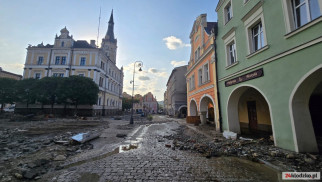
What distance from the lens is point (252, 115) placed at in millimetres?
11508

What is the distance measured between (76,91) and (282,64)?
2864cm

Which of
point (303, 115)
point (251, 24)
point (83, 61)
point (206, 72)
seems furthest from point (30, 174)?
point (83, 61)

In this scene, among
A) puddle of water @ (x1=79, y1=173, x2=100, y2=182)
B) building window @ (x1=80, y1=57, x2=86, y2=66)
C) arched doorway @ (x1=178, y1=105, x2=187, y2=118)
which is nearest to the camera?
puddle of water @ (x1=79, y1=173, x2=100, y2=182)

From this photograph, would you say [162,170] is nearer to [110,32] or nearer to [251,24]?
[251,24]

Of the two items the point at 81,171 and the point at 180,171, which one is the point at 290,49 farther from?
the point at 81,171

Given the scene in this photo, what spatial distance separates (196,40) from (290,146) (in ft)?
46.3

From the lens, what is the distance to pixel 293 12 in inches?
212

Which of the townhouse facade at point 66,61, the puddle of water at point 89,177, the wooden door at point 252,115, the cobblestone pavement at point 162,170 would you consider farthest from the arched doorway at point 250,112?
the townhouse facade at point 66,61

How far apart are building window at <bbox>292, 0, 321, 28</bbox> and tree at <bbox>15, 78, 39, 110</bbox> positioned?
35.9 meters

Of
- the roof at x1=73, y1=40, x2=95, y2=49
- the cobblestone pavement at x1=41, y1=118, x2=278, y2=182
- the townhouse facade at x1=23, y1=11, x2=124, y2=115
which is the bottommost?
the cobblestone pavement at x1=41, y1=118, x2=278, y2=182

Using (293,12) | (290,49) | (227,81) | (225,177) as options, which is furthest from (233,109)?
(225,177)

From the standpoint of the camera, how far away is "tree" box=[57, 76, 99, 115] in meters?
23.6

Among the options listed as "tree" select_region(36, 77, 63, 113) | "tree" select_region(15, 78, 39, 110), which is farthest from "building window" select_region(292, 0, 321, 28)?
"tree" select_region(15, 78, 39, 110)

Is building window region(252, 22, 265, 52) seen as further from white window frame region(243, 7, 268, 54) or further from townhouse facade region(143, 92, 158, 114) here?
townhouse facade region(143, 92, 158, 114)
